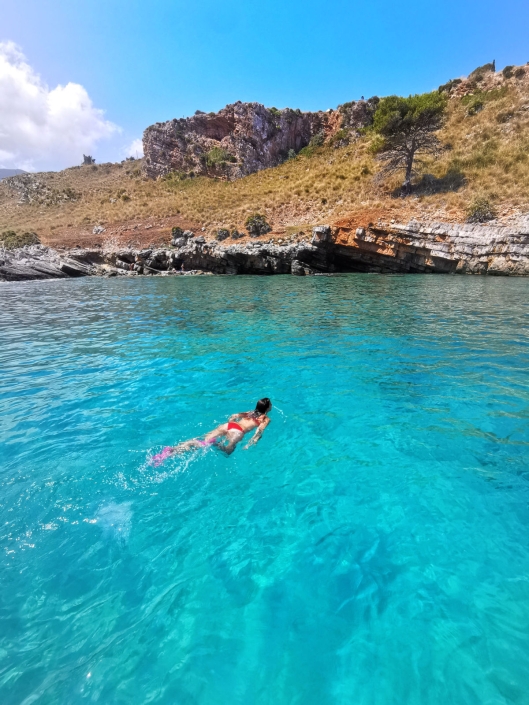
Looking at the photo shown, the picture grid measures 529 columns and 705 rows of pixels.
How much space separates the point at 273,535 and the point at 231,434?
194cm

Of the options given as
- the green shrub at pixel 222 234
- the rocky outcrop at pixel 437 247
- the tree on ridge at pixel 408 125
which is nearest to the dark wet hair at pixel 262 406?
the rocky outcrop at pixel 437 247

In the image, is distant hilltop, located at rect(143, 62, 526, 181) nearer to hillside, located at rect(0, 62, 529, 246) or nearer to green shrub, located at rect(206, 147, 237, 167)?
green shrub, located at rect(206, 147, 237, 167)

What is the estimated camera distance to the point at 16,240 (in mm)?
37062

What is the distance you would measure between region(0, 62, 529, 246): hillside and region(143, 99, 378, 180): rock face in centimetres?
292

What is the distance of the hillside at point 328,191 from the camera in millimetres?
28875

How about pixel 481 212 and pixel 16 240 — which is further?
pixel 16 240

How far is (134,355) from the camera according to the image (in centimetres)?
987

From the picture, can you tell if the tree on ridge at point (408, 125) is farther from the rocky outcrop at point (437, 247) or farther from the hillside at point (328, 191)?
the rocky outcrop at point (437, 247)

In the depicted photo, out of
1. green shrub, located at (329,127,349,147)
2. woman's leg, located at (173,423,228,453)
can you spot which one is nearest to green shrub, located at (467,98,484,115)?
green shrub, located at (329,127,349,147)

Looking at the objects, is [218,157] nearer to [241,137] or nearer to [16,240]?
[241,137]

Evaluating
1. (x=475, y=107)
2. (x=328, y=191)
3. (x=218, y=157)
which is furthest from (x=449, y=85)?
(x=218, y=157)

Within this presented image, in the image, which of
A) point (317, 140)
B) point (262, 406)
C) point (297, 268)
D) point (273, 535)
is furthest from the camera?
point (317, 140)

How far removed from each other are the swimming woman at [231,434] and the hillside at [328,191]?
25.1m

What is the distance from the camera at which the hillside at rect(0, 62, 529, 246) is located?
28875mm
